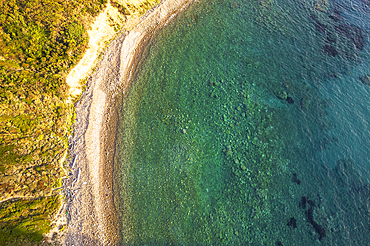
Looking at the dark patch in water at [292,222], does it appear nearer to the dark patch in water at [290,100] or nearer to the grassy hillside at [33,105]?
the dark patch in water at [290,100]

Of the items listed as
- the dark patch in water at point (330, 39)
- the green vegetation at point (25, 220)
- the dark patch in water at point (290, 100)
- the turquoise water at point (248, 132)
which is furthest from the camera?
the dark patch in water at point (330, 39)

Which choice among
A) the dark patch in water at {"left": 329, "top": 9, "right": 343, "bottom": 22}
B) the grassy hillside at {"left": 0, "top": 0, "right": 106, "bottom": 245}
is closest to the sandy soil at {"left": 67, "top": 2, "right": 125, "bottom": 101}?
the grassy hillside at {"left": 0, "top": 0, "right": 106, "bottom": 245}

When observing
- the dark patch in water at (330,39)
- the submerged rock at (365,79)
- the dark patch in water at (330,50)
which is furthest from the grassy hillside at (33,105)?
the submerged rock at (365,79)

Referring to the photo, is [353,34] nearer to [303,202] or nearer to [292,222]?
[303,202]

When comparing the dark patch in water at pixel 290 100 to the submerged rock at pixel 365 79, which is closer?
the dark patch in water at pixel 290 100

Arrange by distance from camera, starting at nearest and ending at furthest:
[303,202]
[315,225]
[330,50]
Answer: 1. [315,225]
2. [303,202]
3. [330,50]

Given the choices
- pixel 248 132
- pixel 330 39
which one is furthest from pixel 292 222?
pixel 330 39

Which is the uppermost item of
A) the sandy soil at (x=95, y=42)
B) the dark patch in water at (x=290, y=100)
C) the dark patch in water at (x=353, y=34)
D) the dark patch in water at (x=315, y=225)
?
the sandy soil at (x=95, y=42)

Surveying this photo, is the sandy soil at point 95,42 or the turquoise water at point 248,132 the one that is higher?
the sandy soil at point 95,42
